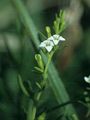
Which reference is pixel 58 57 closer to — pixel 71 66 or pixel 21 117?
pixel 71 66

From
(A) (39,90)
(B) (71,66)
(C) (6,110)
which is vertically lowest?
(B) (71,66)

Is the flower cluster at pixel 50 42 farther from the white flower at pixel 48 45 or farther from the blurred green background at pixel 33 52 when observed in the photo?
the blurred green background at pixel 33 52

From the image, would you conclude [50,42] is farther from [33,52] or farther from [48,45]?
[33,52]

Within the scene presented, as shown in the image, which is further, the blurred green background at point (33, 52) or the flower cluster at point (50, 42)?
the blurred green background at point (33, 52)

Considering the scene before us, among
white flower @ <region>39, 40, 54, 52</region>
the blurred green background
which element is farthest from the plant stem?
the blurred green background

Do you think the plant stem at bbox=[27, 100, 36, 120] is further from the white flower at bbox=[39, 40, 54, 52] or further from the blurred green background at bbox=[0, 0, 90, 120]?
the blurred green background at bbox=[0, 0, 90, 120]

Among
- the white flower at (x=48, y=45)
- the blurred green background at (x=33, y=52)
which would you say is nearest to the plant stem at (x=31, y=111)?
the white flower at (x=48, y=45)

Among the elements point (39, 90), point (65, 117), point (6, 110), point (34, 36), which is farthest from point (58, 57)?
point (39, 90)

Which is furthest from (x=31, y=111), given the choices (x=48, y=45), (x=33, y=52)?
(x=33, y=52)
